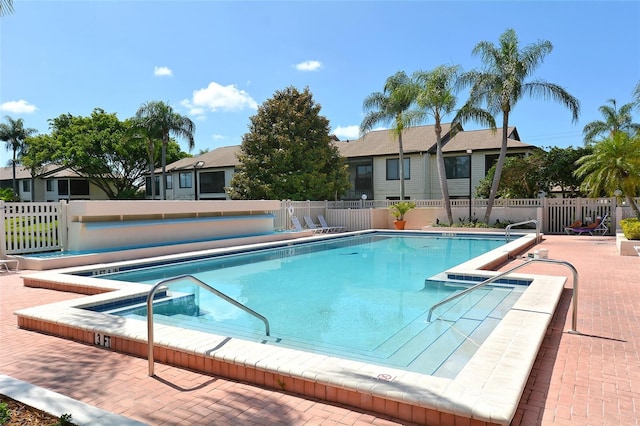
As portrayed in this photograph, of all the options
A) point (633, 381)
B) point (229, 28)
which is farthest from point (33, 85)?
point (633, 381)

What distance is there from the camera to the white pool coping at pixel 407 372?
326 centimetres

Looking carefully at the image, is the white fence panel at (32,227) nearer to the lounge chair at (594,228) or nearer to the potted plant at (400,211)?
the potted plant at (400,211)

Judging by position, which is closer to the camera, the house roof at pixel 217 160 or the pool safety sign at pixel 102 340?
the pool safety sign at pixel 102 340

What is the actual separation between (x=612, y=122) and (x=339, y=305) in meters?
35.8

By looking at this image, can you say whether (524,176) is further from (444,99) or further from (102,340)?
(102,340)

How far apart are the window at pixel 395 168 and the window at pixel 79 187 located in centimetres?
3465

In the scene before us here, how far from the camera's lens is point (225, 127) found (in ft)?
153

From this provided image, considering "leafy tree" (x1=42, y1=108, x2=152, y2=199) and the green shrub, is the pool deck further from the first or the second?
"leafy tree" (x1=42, y1=108, x2=152, y2=199)

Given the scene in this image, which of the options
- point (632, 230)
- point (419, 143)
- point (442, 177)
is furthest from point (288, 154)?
point (632, 230)

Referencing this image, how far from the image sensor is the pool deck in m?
3.40

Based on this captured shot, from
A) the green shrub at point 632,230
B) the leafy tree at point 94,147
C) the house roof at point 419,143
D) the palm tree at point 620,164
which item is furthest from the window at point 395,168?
the leafy tree at point 94,147

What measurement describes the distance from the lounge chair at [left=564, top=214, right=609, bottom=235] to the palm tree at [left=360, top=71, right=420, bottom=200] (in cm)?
937

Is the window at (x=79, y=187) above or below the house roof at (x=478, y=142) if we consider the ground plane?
below

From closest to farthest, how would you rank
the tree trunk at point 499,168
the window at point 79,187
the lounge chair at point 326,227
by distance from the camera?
1. the tree trunk at point 499,168
2. the lounge chair at point 326,227
3. the window at point 79,187
